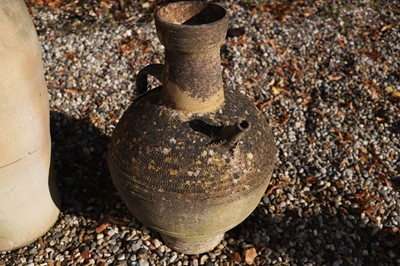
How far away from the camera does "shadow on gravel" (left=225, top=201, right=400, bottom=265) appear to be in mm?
3359

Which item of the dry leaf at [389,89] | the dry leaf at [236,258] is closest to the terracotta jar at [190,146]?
the dry leaf at [236,258]

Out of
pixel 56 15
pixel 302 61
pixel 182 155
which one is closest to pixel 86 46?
pixel 56 15

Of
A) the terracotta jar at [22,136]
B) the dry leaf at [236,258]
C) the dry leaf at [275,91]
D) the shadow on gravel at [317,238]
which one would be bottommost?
the shadow on gravel at [317,238]

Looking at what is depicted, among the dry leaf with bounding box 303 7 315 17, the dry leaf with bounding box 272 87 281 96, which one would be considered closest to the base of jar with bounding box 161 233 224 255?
the dry leaf with bounding box 272 87 281 96

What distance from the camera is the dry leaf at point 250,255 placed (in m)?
3.31

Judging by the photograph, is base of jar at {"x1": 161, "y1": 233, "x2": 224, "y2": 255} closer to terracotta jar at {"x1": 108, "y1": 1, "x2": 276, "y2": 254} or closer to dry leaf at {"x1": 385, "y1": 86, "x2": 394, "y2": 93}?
terracotta jar at {"x1": 108, "y1": 1, "x2": 276, "y2": 254}

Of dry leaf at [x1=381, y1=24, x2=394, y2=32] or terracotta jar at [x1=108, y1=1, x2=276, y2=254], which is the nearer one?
terracotta jar at [x1=108, y1=1, x2=276, y2=254]

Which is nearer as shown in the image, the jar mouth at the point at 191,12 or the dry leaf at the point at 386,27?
the jar mouth at the point at 191,12

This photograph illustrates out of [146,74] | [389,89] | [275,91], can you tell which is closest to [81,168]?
[146,74]

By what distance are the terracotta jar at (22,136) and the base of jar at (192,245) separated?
97cm

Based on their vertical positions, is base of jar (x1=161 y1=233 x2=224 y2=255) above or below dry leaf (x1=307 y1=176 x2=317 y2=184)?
above

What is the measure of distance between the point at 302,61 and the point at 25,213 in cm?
357

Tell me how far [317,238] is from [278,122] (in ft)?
4.70

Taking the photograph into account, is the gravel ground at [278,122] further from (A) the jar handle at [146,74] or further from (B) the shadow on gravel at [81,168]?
(A) the jar handle at [146,74]
